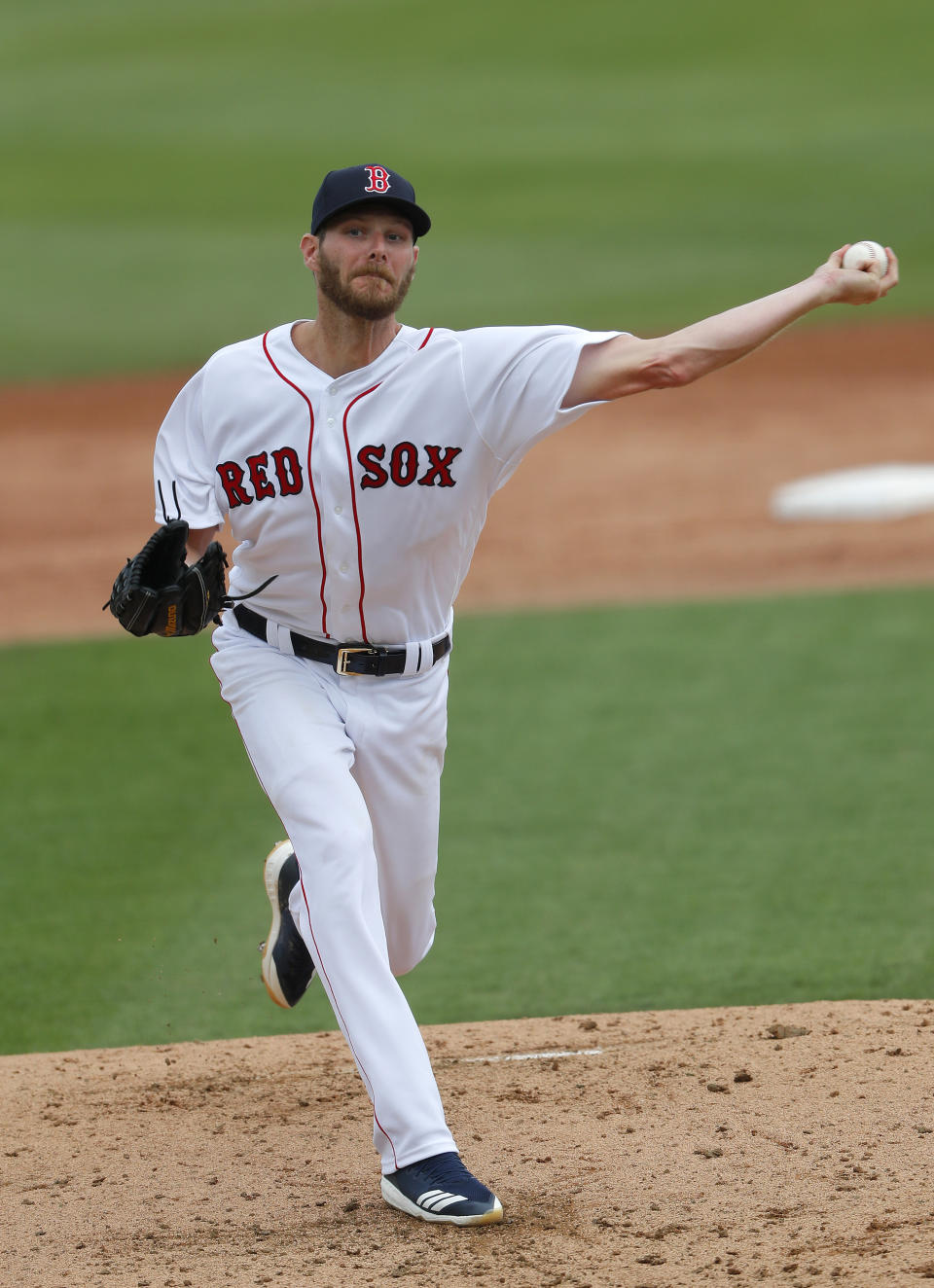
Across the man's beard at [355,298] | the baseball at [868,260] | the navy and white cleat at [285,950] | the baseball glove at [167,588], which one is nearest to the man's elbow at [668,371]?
the baseball at [868,260]

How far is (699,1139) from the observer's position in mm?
4059

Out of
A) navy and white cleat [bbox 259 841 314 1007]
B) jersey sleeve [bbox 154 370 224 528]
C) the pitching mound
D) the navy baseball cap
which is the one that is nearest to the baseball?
the navy baseball cap

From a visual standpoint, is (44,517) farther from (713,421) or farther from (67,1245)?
(67,1245)

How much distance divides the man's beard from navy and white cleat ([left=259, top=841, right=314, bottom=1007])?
4.77 feet

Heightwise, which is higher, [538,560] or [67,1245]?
[538,560]

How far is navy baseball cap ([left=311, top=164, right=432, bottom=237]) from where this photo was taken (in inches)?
156

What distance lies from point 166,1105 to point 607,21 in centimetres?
2474

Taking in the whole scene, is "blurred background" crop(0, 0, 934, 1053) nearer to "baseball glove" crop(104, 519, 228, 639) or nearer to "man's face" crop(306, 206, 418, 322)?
"baseball glove" crop(104, 519, 228, 639)

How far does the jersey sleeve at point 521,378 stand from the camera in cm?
391

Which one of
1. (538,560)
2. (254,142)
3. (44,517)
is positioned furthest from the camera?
(254,142)

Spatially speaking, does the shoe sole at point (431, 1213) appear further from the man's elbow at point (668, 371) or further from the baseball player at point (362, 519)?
the man's elbow at point (668, 371)

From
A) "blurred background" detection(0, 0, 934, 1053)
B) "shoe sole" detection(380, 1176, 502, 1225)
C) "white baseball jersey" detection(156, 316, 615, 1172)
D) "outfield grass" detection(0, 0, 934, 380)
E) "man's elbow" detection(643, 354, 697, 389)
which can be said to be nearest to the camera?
"shoe sole" detection(380, 1176, 502, 1225)

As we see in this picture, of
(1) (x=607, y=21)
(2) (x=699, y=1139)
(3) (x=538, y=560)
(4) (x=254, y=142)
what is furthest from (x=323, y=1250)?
(1) (x=607, y=21)

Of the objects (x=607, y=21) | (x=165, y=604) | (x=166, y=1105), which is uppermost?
(x=607, y=21)
